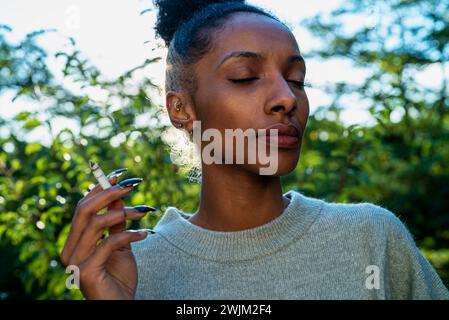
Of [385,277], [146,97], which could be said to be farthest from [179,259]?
[146,97]

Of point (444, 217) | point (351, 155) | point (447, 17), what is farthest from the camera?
point (444, 217)

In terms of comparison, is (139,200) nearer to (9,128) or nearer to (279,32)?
(9,128)

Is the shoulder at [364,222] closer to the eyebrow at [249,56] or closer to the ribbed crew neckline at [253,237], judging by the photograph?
the ribbed crew neckline at [253,237]

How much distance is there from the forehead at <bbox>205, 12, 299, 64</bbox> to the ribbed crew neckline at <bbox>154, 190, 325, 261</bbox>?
592 millimetres

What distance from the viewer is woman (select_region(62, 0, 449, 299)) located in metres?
2.22

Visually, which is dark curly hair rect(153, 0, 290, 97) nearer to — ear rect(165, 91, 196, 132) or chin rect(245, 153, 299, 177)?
ear rect(165, 91, 196, 132)

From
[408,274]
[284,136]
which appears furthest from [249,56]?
[408,274]

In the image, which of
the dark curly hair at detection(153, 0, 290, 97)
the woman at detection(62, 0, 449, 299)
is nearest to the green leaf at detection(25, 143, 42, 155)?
the dark curly hair at detection(153, 0, 290, 97)

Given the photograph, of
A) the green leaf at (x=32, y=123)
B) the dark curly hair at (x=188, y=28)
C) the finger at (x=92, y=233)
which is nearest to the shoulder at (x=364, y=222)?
the dark curly hair at (x=188, y=28)

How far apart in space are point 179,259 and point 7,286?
4.90 m

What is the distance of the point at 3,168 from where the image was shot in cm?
388

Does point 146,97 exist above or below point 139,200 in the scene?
above

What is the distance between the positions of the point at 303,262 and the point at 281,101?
22.5 inches
